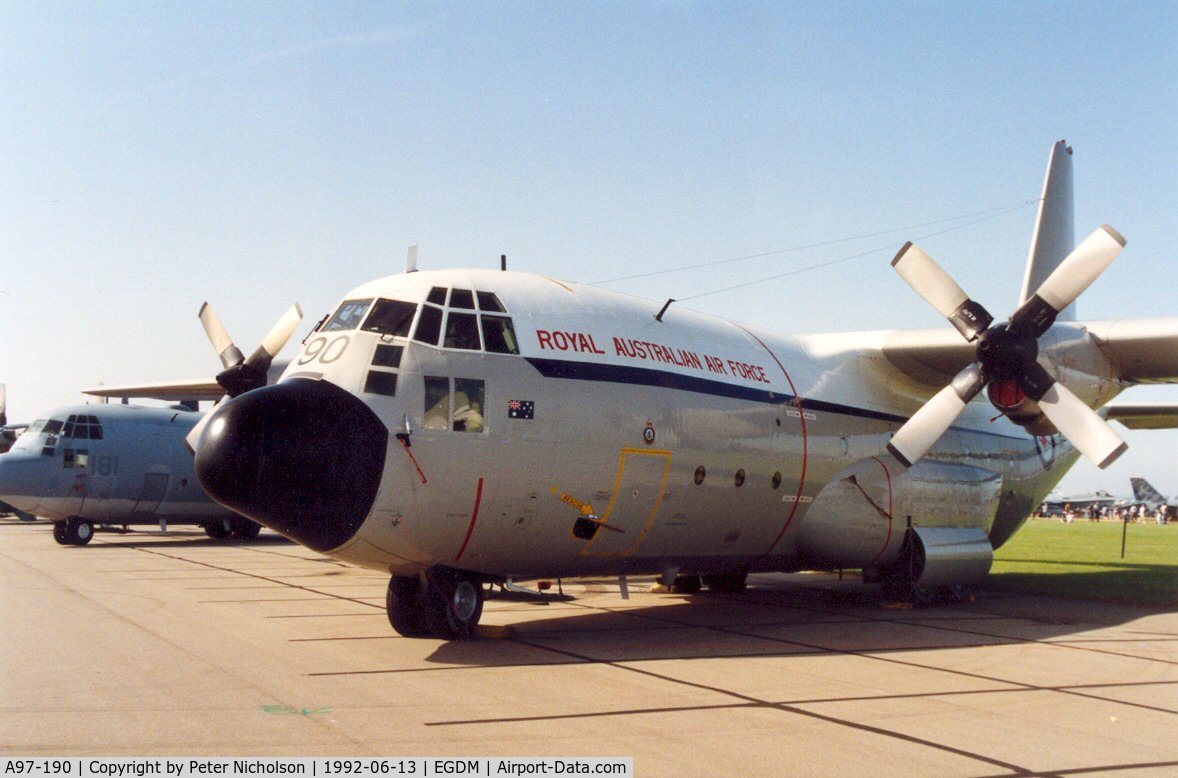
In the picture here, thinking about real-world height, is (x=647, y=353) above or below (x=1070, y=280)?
below

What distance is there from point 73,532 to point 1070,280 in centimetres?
2607

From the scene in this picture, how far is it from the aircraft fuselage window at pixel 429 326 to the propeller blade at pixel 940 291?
8007mm

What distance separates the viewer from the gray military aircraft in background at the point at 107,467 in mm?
27922

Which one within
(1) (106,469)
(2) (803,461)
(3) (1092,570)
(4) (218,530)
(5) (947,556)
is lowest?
(4) (218,530)

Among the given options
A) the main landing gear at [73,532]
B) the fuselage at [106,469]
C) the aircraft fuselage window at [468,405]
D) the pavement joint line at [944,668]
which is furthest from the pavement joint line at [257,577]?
the aircraft fuselage window at [468,405]

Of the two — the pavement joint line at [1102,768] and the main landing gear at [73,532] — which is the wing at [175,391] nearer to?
the main landing gear at [73,532]

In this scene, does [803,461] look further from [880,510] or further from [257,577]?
[257,577]

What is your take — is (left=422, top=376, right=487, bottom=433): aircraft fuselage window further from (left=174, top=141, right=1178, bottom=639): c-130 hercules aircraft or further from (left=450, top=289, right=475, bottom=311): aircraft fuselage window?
(left=450, top=289, right=475, bottom=311): aircraft fuselage window

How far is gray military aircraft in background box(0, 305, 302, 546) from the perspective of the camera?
27.9 metres

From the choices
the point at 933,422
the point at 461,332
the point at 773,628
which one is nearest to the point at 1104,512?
the point at 933,422

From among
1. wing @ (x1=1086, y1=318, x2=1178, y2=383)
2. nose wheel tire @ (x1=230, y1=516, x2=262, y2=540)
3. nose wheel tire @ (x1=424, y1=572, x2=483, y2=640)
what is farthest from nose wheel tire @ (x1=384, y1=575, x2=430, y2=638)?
nose wheel tire @ (x1=230, y1=516, x2=262, y2=540)

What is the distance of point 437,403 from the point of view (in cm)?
1105

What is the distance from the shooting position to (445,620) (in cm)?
1183

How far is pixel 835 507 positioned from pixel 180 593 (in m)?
10.7
